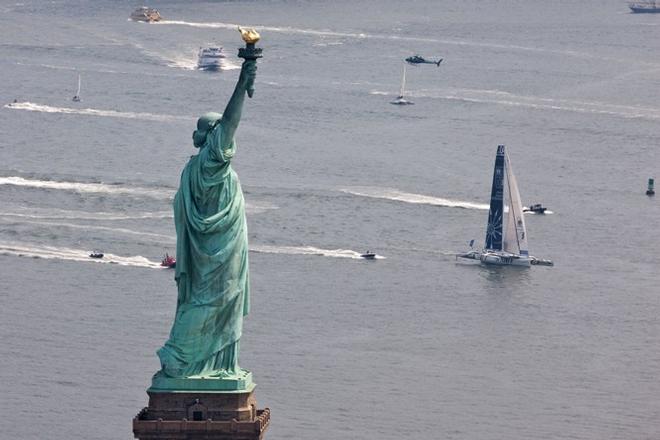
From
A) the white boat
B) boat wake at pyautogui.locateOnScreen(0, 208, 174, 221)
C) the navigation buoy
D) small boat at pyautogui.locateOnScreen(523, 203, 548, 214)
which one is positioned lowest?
boat wake at pyautogui.locateOnScreen(0, 208, 174, 221)

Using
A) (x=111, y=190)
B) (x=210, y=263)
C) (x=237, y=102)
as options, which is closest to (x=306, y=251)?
(x=111, y=190)

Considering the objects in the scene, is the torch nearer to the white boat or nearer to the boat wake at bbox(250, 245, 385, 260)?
the boat wake at bbox(250, 245, 385, 260)

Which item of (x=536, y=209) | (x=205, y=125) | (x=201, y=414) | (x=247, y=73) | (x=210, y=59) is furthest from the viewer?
(x=210, y=59)

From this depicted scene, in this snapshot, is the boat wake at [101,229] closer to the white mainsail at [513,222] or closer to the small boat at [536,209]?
the white mainsail at [513,222]

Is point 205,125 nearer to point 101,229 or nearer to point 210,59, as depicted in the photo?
point 101,229

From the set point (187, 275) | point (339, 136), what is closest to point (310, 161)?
point (339, 136)

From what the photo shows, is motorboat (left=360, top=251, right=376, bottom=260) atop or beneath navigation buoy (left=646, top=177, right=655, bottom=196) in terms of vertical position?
beneath

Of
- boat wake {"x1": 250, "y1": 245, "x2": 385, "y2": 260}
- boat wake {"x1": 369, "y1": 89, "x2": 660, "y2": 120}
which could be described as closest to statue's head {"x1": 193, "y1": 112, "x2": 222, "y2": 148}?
boat wake {"x1": 250, "y1": 245, "x2": 385, "y2": 260}
